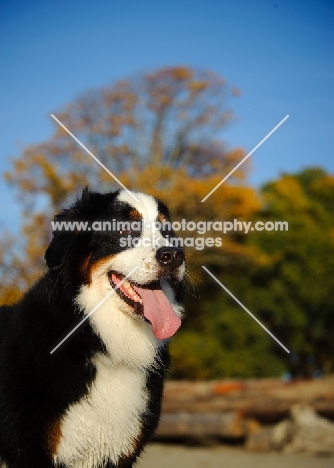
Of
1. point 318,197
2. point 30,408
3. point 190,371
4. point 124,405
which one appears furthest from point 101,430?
point 318,197

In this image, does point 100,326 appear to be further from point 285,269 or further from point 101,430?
point 285,269

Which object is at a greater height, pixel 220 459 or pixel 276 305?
pixel 220 459

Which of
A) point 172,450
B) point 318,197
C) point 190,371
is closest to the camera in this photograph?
point 172,450

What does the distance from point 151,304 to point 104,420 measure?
0.84 meters

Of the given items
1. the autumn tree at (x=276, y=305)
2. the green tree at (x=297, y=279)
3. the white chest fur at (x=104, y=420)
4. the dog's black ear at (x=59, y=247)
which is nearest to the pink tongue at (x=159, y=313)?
the white chest fur at (x=104, y=420)

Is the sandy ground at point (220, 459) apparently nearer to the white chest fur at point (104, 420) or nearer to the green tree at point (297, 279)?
the white chest fur at point (104, 420)

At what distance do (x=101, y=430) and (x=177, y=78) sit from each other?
15.6 m

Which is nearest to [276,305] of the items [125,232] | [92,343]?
[125,232]

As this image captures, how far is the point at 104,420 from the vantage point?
395 cm

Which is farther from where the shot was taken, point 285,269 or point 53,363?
point 285,269

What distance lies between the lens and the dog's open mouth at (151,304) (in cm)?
418

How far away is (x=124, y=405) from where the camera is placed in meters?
4.04

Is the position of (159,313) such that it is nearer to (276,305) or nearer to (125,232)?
(125,232)

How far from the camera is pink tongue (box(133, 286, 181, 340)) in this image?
13.7 feet
